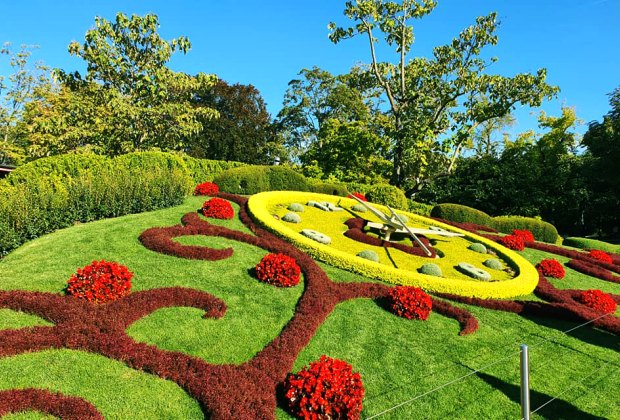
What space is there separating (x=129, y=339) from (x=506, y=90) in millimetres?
29441

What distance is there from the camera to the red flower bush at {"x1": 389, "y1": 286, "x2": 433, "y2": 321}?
8445mm

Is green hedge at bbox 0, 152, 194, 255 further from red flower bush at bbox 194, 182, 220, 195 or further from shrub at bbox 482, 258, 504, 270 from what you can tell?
shrub at bbox 482, 258, 504, 270

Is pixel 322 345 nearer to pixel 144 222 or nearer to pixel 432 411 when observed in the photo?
pixel 432 411

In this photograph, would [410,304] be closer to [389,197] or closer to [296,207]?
[296,207]

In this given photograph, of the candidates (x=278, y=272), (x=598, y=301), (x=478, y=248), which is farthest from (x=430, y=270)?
(x=598, y=301)

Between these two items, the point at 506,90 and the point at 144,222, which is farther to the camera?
the point at 506,90

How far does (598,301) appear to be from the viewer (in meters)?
10.9

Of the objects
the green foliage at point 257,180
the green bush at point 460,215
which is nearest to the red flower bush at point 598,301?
the green bush at point 460,215

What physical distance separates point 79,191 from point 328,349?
11.0m

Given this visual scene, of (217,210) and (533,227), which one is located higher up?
(217,210)

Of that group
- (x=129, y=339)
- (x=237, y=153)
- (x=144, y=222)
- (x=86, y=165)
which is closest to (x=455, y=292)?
(x=129, y=339)

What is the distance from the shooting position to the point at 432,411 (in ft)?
18.8

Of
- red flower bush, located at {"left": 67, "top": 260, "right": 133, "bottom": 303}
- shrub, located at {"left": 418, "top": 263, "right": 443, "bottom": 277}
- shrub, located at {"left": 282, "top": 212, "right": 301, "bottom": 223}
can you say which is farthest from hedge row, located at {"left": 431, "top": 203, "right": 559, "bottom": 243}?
red flower bush, located at {"left": 67, "top": 260, "right": 133, "bottom": 303}

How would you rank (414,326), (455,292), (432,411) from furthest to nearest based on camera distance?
(455,292) → (414,326) → (432,411)
